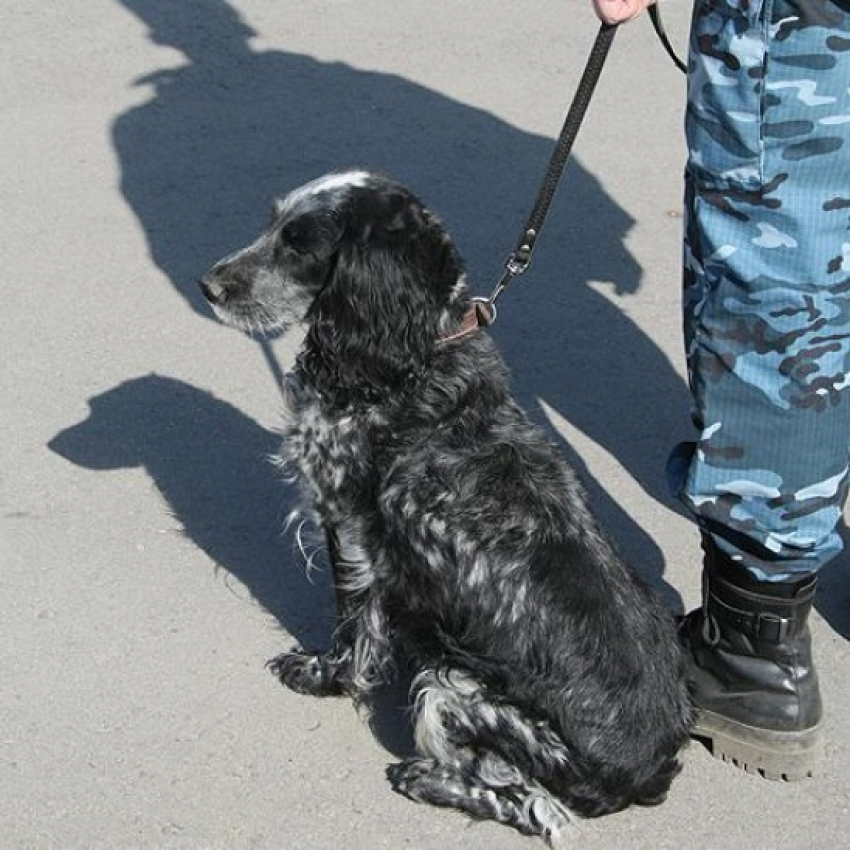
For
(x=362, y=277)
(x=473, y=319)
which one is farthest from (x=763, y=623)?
(x=362, y=277)

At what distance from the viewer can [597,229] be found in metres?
6.36

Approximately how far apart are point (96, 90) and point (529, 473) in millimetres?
4134

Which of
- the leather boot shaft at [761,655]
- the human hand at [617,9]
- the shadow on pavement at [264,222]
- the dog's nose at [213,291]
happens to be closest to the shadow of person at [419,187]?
the shadow on pavement at [264,222]

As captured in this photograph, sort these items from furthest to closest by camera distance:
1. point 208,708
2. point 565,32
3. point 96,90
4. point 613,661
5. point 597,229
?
point 565,32, point 96,90, point 597,229, point 208,708, point 613,661

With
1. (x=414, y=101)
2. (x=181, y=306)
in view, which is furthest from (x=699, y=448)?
(x=414, y=101)

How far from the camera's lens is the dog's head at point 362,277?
3.65 metres

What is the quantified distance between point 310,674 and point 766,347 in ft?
4.64

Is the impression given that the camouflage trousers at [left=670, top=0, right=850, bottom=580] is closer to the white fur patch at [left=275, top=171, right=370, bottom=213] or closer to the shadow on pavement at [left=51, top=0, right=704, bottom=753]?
the white fur patch at [left=275, top=171, right=370, bottom=213]

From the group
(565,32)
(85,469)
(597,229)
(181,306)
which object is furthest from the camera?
(565,32)

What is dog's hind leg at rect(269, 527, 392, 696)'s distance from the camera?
3.90m

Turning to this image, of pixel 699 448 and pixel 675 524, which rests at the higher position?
pixel 699 448

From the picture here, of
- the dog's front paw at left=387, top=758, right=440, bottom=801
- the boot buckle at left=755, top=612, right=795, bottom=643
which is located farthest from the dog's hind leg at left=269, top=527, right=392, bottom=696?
the boot buckle at left=755, top=612, right=795, bottom=643

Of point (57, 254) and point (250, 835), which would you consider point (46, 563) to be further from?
point (57, 254)

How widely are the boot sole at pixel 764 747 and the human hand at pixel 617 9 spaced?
5.44ft
